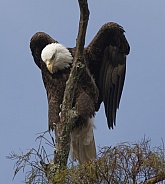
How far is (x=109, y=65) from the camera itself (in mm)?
8055

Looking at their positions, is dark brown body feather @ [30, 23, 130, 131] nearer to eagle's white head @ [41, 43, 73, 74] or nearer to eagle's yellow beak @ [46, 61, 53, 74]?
eagle's white head @ [41, 43, 73, 74]

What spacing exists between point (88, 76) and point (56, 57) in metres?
0.46

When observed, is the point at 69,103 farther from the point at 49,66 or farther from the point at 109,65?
the point at 109,65

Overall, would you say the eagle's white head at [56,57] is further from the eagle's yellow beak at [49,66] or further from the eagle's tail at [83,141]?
the eagle's tail at [83,141]

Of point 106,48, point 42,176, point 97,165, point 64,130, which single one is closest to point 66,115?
point 64,130

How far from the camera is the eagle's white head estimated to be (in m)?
7.41

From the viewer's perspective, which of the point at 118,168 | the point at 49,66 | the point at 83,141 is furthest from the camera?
the point at 83,141

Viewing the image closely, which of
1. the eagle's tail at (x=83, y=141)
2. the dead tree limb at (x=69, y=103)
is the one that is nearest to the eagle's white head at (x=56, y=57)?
the eagle's tail at (x=83, y=141)

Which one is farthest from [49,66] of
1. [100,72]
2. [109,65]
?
[109,65]

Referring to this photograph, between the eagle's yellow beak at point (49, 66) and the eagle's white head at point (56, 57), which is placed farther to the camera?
the eagle's white head at point (56, 57)

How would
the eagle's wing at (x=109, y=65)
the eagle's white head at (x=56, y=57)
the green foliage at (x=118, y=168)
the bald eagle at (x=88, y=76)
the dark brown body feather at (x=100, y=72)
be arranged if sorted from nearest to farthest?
the green foliage at (x=118, y=168)
the bald eagle at (x=88, y=76)
the eagle's white head at (x=56, y=57)
the dark brown body feather at (x=100, y=72)
the eagle's wing at (x=109, y=65)

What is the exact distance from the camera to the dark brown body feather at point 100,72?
7535 millimetres

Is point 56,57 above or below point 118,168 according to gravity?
above

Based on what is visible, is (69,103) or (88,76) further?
(88,76)
